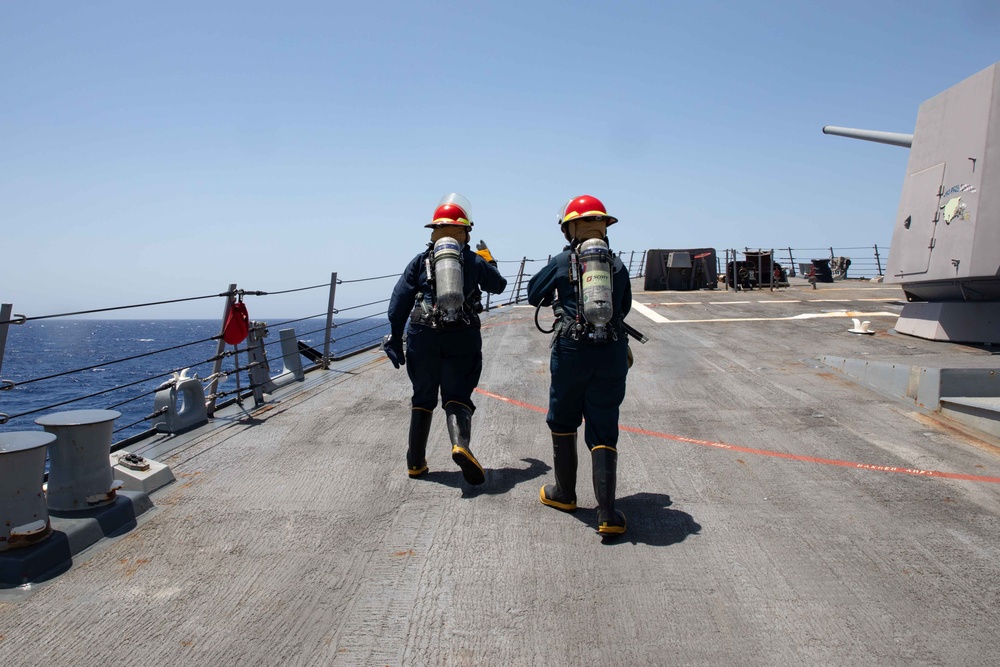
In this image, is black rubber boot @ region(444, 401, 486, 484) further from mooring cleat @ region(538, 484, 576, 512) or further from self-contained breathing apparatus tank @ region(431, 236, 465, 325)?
self-contained breathing apparatus tank @ region(431, 236, 465, 325)

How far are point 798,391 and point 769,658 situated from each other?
5428mm

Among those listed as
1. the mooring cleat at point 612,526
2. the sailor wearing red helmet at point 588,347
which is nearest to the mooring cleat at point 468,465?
the sailor wearing red helmet at point 588,347

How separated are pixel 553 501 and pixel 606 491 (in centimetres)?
55

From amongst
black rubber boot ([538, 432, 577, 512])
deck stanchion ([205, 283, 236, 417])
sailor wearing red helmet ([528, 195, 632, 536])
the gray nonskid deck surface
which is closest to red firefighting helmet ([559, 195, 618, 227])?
sailor wearing red helmet ([528, 195, 632, 536])

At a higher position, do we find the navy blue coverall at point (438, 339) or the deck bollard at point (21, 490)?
the navy blue coverall at point (438, 339)

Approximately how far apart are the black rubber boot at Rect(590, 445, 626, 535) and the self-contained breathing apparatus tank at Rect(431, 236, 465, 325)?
1.36 meters

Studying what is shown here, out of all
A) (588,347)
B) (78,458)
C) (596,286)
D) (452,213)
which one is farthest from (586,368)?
(78,458)

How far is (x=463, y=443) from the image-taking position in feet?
16.3

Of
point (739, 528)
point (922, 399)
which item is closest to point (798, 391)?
point (922, 399)

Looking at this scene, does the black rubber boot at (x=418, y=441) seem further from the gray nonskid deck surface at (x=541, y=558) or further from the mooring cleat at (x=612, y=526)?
the mooring cleat at (x=612, y=526)

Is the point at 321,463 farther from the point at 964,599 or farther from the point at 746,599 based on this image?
the point at 964,599

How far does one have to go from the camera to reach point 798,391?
25.8ft

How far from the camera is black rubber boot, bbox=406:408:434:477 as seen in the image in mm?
5172

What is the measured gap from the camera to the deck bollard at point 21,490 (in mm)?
3541
